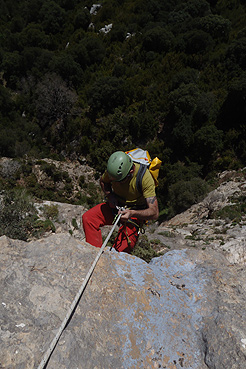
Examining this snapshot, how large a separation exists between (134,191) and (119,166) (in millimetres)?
624

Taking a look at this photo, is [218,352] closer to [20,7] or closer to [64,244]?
[64,244]

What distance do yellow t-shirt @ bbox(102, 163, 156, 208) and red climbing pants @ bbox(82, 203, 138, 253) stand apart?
1.01ft

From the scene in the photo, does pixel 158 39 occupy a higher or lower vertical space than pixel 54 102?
higher

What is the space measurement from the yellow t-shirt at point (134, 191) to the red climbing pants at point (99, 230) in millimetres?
309

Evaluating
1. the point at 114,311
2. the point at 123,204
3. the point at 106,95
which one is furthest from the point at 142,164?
the point at 106,95

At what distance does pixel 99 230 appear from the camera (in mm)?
4133

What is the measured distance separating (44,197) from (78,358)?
57.8 feet

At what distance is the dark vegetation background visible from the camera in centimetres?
2039

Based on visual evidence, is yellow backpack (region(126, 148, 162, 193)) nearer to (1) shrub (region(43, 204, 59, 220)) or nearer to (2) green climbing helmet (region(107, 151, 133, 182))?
(2) green climbing helmet (region(107, 151, 133, 182))

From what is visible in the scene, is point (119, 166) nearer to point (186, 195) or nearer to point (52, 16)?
point (186, 195)

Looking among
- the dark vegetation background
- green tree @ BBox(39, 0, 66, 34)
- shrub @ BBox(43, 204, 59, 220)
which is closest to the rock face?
shrub @ BBox(43, 204, 59, 220)

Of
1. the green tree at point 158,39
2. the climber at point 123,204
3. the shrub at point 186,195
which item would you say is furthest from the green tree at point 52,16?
the climber at point 123,204

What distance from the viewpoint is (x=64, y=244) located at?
310 cm

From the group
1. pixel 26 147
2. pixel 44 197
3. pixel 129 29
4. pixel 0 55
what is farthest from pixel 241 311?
pixel 0 55
